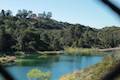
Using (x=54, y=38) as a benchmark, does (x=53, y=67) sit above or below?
below

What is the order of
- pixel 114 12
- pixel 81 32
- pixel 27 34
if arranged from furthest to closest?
1. pixel 81 32
2. pixel 27 34
3. pixel 114 12

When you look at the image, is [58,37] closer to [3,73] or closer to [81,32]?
[81,32]

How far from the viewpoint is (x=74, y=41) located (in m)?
68.8

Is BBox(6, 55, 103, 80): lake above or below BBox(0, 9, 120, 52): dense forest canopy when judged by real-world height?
below

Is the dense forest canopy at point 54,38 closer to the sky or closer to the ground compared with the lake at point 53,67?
closer to the sky

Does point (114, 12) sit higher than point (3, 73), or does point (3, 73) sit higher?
point (114, 12)

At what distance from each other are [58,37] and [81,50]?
5.81 meters

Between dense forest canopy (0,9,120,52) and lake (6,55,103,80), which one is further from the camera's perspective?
dense forest canopy (0,9,120,52)

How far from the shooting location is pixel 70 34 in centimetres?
7062

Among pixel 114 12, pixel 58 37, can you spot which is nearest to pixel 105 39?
pixel 58 37

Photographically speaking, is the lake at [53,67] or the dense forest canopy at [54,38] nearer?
the lake at [53,67]

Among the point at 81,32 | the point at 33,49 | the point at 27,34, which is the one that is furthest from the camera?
the point at 81,32

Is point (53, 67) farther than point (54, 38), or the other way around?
point (54, 38)

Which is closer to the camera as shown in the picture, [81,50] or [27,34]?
[27,34]
